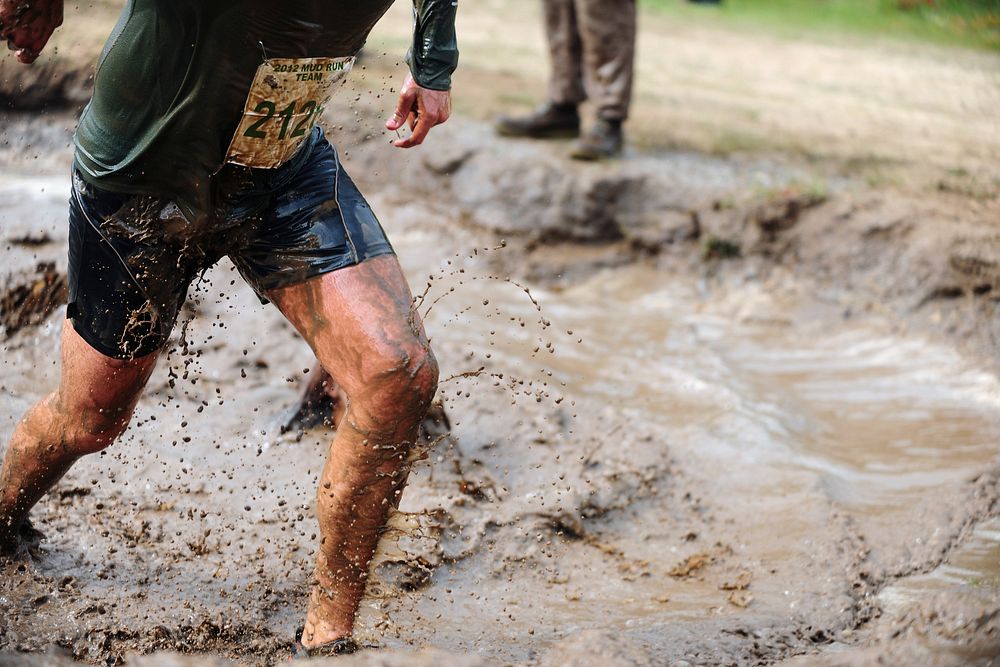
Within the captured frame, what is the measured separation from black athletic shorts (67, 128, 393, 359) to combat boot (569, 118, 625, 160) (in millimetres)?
3648

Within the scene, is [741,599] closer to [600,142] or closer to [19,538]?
[19,538]

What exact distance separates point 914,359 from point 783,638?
2.26 meters

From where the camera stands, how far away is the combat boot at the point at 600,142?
577 centimetres

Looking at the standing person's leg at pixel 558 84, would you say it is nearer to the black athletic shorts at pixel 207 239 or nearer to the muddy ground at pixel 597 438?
the muddy ground at pixel 597 438

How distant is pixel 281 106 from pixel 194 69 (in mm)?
181

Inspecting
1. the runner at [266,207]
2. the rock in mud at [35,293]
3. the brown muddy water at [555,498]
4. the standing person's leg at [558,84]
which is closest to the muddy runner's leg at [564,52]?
the standing person's leg at [558,84]

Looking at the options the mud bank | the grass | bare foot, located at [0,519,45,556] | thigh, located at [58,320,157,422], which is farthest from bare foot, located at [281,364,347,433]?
the grass

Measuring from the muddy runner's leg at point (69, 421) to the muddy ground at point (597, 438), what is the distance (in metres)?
0.20

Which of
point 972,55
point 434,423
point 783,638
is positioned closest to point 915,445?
point 783,638

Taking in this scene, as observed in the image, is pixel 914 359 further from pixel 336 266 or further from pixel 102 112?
pixel 102 112

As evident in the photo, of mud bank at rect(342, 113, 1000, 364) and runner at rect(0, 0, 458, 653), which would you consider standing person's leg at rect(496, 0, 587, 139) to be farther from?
runner at rect(0, 0, 458, 653)

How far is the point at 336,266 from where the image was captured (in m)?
2.10

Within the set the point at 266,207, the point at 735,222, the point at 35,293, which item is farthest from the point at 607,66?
the point at 266,207

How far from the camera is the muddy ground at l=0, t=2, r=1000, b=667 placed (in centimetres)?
262
